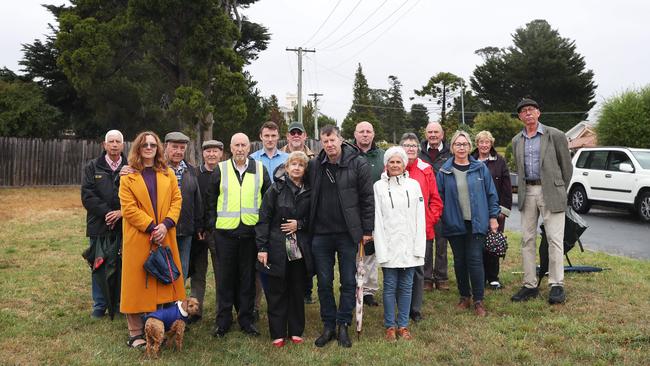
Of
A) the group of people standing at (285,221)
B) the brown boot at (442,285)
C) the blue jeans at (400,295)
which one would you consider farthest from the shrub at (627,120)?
the blue jeans at (400,295)

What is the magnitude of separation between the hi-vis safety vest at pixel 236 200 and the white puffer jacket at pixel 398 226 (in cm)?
109

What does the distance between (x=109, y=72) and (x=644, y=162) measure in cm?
1863

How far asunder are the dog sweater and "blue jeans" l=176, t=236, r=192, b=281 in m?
0.75

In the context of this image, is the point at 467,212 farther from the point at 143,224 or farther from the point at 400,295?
the point at 143,224

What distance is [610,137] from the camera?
2172 cm

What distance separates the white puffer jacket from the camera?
15.2 ft

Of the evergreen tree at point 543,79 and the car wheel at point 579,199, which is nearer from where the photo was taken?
the car wheel at point 579,199

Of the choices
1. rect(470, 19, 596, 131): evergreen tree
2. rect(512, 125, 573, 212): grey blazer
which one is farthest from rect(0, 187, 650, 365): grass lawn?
rect(470, 19, 596, 131): evergreen tree

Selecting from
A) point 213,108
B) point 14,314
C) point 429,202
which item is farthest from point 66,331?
point 213,108

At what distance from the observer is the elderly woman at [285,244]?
4539 mm

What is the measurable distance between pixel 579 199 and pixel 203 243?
12.0 metres

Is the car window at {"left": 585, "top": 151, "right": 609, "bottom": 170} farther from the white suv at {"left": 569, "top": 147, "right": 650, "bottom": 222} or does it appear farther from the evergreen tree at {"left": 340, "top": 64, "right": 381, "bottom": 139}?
the evergreen tree at {"left": 340, "top": 64, "right": 381, "bottom": 139}

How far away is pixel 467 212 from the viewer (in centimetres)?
531

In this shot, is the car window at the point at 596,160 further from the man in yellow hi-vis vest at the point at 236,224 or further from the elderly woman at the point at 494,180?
the man in yellow hi-vis vest at the point at 236,224
